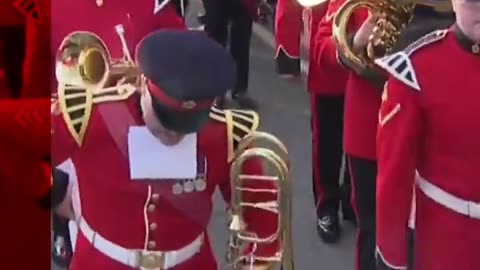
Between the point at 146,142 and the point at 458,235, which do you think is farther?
the point at 458,235

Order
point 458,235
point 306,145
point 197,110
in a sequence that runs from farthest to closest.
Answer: point 306,145 < point 458,235 < point 197,110

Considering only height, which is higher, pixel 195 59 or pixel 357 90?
pixel 195 59

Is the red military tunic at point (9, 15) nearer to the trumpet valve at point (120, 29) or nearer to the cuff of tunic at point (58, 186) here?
the cuff of tunic at point (58, 186)

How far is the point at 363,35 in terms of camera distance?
13.3 ft

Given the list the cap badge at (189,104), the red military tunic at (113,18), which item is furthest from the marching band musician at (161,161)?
the red military tunic at (113,18)

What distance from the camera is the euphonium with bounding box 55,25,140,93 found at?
342 centimetres

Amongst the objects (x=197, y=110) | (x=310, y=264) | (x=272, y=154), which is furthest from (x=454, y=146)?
(x=310, y=264)

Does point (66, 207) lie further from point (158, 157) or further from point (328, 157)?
point (328, 157)

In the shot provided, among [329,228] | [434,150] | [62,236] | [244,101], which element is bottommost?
[244,101]

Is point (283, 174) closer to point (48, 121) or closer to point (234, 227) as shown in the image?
point (234, 227)

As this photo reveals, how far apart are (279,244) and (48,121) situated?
0.70m

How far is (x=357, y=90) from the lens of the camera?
14.1 ft

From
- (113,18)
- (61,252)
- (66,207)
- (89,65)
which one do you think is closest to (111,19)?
(113,18)

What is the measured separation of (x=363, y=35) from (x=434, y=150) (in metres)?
0.72
